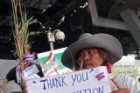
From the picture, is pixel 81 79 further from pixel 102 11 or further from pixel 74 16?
pixel 74 16

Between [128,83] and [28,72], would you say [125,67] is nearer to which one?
[128,83]

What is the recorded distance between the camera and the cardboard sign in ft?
7.49

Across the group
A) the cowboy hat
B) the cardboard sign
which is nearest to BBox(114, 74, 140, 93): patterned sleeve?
the cowboy hat

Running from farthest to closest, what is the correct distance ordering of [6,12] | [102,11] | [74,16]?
[74,16] < [6,12] < [102,11]

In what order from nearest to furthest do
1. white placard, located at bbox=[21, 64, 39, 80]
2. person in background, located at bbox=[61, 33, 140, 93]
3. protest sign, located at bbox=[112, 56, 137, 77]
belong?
white placard, located at bbox=[21, 64, 39, 80] < person in background, located at bbox=[61, 33, 140, 93] < protest sign, located at bbox=[112, 56, 137, 77]

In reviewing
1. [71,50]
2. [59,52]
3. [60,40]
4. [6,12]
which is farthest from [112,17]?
[71,50]

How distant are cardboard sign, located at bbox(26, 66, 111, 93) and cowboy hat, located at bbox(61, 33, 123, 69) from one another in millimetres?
446

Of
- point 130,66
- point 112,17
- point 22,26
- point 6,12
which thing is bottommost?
point 130,66

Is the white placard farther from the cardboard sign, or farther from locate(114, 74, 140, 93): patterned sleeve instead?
locate(114, 74, 140, 93): patterned sleeve

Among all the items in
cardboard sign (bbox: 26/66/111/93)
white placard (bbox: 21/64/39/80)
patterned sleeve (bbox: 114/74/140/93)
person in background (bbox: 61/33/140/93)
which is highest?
person in background (bbox: 61/33/140/93)

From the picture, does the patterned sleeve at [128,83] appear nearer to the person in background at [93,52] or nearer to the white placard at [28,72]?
the person in background at [93,52]

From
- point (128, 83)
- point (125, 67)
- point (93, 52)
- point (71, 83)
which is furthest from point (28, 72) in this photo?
Answer: point (125, 67)

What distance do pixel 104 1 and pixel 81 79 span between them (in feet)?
32.6

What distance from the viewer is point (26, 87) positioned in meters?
2.33
